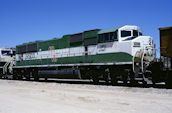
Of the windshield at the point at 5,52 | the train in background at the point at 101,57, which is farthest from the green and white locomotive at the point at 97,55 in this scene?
the windshield at the point at 5,52

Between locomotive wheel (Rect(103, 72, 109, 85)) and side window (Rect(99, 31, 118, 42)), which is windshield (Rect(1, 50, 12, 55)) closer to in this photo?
side window (Rect(99, 31, 118, 42))

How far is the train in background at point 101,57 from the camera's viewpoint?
47.4 feet

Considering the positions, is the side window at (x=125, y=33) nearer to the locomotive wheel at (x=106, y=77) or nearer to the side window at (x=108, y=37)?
the side window at (x=108, y=37)

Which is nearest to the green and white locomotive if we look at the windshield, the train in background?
the train in background

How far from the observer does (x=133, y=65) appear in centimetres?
1409

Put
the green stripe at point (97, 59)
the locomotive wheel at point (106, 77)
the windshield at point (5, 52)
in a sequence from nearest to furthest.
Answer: the green stripe at point (97, 59), the locomotive wheel at point (106, 77), the windshield at point (5, 52)

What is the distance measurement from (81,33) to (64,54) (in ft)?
8.86

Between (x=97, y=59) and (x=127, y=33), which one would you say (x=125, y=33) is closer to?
(x=127, y=33)

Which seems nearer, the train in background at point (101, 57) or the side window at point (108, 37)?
the train in background at point (101, 57)

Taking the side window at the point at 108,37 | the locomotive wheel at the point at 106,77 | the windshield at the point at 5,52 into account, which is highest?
the side window at the point at 108,37

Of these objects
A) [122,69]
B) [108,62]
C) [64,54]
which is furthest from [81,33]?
[122,69]

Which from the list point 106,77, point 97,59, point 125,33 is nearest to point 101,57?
point 97,59

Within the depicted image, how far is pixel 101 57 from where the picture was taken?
1656cm

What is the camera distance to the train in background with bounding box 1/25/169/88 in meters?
14.4
